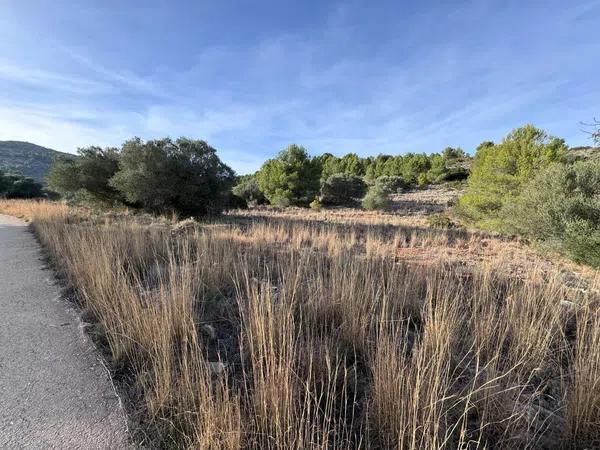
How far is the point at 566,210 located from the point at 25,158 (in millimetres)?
83327

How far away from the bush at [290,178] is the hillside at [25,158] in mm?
45251

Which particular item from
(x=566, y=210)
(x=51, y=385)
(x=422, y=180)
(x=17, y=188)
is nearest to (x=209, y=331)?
(x=51, y=385)

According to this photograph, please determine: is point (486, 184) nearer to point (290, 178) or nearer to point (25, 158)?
point (290, 178)

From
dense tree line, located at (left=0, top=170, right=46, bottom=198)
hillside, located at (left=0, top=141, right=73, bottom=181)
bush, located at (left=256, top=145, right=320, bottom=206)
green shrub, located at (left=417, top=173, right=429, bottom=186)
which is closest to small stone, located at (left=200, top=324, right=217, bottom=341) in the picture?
Answer: bush, located at (left=256, top=145, right=320, bottom=206)

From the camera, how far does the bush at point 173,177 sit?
14.1m

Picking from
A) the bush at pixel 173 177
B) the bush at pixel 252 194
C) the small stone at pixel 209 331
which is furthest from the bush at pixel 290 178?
the small stone at pixel 209 331

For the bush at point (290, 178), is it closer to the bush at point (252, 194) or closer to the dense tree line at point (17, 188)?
the bush at point (252, 194)

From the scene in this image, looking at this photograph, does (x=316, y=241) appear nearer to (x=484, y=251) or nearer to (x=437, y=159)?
(x=484, y=251)

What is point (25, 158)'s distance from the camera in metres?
58.7

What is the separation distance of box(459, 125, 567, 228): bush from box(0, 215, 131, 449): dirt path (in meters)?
14.9

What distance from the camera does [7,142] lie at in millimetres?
66000

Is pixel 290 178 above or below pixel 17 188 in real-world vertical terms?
above

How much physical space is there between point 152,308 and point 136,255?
303 cm

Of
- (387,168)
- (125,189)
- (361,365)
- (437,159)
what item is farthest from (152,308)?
(387,168)
